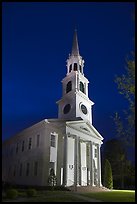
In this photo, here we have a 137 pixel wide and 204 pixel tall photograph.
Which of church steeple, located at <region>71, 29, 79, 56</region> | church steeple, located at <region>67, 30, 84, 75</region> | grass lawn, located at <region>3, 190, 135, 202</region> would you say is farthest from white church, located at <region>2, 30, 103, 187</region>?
grass lawn, located at <region>3, 190, 135, 202</region>

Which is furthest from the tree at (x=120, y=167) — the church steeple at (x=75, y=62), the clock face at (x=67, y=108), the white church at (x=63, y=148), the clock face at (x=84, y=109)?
the church steeple at (x=75, y=62)

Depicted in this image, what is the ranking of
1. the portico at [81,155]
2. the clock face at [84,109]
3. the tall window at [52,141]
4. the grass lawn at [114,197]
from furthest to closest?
the clock face at [84,109]
the tall window at [52,141]
the portico at [81,155]
the grass lawn at [114,197]

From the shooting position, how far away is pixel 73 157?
33.9 metres

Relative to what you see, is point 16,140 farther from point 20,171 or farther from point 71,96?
point 71,96

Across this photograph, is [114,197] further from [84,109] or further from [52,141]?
[84,109]

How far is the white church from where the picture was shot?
103ft

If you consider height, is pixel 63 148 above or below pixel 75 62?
below

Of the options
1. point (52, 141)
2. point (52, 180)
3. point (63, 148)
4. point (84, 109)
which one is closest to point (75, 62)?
point (84, 109)

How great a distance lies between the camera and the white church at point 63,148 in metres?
31.3

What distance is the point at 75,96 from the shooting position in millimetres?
39719

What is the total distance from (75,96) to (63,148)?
10506 millimetres

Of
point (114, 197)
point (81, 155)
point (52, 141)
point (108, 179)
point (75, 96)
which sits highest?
point (75, 96)

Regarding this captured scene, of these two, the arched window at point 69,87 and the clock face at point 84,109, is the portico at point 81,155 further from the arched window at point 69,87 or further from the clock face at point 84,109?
the arched window at point 69,87

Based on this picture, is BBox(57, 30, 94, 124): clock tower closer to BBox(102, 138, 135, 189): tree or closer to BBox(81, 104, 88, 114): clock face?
BBox(81, 104, 88, 114): clock face
